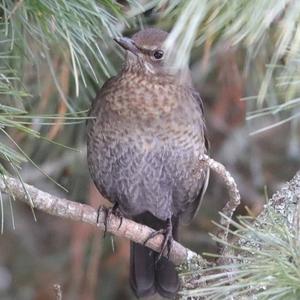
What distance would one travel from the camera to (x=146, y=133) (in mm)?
3172

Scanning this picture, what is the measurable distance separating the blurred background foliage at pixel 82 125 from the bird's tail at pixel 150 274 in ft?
0.86

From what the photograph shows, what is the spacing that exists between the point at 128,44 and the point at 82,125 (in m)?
0.54

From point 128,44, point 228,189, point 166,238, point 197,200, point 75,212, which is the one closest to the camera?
point 228,189

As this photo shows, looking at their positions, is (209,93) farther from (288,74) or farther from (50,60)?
(288,74)

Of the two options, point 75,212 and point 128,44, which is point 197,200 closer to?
point 128,44

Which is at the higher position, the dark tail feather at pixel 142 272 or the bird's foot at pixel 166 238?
the bird's foot at pixel 166 238

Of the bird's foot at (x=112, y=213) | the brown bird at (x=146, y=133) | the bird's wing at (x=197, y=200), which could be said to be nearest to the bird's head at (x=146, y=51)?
the brown bird at (x=146, y=133)

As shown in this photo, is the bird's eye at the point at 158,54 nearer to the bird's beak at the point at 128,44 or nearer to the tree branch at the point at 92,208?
the bird's beak at the point at 128,44

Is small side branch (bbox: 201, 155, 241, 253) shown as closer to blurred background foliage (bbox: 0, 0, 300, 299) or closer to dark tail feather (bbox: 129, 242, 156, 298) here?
blurred background foliage (bbox: 0, 0, 300, 299)

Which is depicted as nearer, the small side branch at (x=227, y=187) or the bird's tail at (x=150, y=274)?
the small side branch at (x=227, y=187)

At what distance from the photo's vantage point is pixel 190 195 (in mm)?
3367

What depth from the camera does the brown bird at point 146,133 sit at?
317cm

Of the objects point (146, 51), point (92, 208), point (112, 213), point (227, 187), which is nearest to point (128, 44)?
point (146, 51)

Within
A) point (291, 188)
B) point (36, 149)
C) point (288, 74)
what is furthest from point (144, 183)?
point (288, 74)
